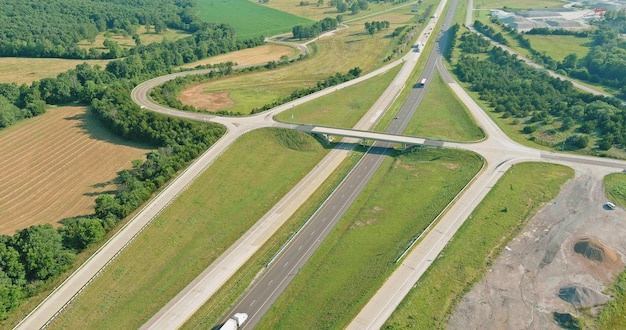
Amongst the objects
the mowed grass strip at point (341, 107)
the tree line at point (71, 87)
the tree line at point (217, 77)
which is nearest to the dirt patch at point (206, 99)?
the tree line at point (217, 77)

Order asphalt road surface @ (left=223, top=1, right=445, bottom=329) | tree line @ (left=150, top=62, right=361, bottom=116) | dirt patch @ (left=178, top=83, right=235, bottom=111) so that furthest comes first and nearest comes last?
dirt patch @ (left=178, top=83, right=235, bottom=111) → tree line @ (left=150, top=62, right=361, bottom=116) → asphalt road surface @ (left=223, top=1, right=445, bottom=329)

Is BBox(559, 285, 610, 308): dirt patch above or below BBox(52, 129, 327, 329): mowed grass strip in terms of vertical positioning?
below

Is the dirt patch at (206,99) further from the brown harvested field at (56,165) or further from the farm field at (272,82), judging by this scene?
the brown harvested field at (56,165)

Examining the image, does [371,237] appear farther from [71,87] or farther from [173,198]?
[71,87]

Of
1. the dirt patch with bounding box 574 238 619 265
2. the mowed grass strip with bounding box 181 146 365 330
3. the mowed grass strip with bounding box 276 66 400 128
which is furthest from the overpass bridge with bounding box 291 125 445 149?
the dirt patch with bounding box 574 238 619 265

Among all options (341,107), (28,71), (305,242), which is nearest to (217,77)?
(341,107)

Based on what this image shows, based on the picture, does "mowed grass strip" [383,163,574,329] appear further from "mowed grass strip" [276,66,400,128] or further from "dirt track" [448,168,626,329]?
"mowed grass strip" [276,66,400,128]

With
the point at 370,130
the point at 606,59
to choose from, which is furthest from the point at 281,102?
the point at 606,59

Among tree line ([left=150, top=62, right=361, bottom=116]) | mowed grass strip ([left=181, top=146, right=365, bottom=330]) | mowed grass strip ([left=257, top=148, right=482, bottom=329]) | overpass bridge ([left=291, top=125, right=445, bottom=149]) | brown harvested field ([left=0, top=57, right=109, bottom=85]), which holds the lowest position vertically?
mowed grass strip ([left=257, top=148, right=482, bottom=329])
